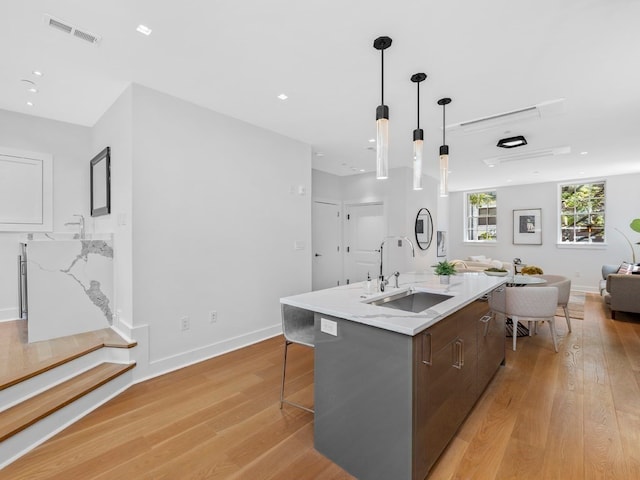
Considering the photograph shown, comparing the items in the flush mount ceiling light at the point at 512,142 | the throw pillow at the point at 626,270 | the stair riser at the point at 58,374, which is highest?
the flush mount ceiling light at the point at 512,142

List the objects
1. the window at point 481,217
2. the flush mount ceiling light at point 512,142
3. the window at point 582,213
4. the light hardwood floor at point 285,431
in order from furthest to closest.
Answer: the window at point 481,217
the window at point 582,213
the flush mount ceiling light at point 512,142
the light hardwood floor at point 285,431

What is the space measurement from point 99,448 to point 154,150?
2.31 metres

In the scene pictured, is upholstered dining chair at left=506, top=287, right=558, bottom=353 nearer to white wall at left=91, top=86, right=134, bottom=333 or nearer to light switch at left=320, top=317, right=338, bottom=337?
light switch at left=320, top=317, right=338, bottom=337

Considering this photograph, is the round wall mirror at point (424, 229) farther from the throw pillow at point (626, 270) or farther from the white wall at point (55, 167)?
the white wall at point (55, 167)

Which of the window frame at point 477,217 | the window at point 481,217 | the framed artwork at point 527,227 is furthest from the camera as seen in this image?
the window at point 481,217

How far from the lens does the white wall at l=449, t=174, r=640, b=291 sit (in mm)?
6770

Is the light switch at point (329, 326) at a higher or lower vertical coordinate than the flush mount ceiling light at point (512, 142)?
lower

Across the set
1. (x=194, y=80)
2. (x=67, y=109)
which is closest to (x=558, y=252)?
(x=194, y=80)

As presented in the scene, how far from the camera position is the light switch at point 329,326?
1756 millimetres

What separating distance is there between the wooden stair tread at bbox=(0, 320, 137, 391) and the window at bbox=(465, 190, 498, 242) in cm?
888

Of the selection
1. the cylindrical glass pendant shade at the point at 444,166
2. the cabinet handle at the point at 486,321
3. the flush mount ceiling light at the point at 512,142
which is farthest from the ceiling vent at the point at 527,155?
the cabinet handle at the point at 486,321

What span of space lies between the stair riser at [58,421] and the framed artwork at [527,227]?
8.85 metres

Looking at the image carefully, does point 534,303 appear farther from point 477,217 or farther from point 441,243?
point 477,217

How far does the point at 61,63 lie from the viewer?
7.90 ft
